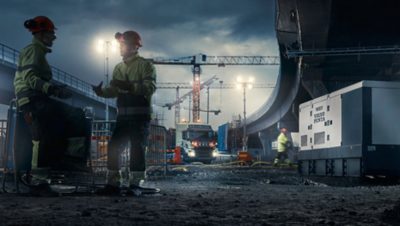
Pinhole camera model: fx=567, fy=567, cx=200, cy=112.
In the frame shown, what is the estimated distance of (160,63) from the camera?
393ft

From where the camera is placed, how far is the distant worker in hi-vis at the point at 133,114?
809 cm

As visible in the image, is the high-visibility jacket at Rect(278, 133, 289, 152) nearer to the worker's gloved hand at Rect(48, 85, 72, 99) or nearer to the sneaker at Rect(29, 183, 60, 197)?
the worker's gloved hand at Rect(48, 85, 72, 99)

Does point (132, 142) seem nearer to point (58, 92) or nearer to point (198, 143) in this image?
point (58, 92)

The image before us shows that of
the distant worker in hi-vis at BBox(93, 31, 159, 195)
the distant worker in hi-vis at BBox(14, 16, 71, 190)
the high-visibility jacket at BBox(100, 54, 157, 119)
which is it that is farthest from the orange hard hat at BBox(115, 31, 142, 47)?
the distant worker in hi-vis at BBox(14, 16, 71, 190)

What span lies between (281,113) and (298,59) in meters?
19.8

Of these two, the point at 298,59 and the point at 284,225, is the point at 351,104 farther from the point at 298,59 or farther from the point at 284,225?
the point at 298,59

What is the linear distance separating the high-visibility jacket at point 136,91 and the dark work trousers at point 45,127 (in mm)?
771

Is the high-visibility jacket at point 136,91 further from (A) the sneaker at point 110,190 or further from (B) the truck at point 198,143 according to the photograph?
(B) the truck at point 198,143

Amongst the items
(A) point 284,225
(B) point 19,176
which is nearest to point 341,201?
(A) point 284,225

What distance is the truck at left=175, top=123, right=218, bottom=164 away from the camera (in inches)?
1868

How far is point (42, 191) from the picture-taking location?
751cm

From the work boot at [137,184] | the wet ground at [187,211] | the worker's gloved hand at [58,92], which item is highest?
the worker's gloved hand at [58,92]

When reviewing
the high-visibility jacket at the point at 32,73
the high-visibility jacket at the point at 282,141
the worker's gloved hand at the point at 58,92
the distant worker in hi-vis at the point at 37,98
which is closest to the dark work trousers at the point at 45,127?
the distant worker in hi-vis at the point at 37,98

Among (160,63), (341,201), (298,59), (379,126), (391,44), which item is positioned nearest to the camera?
(341,201)
